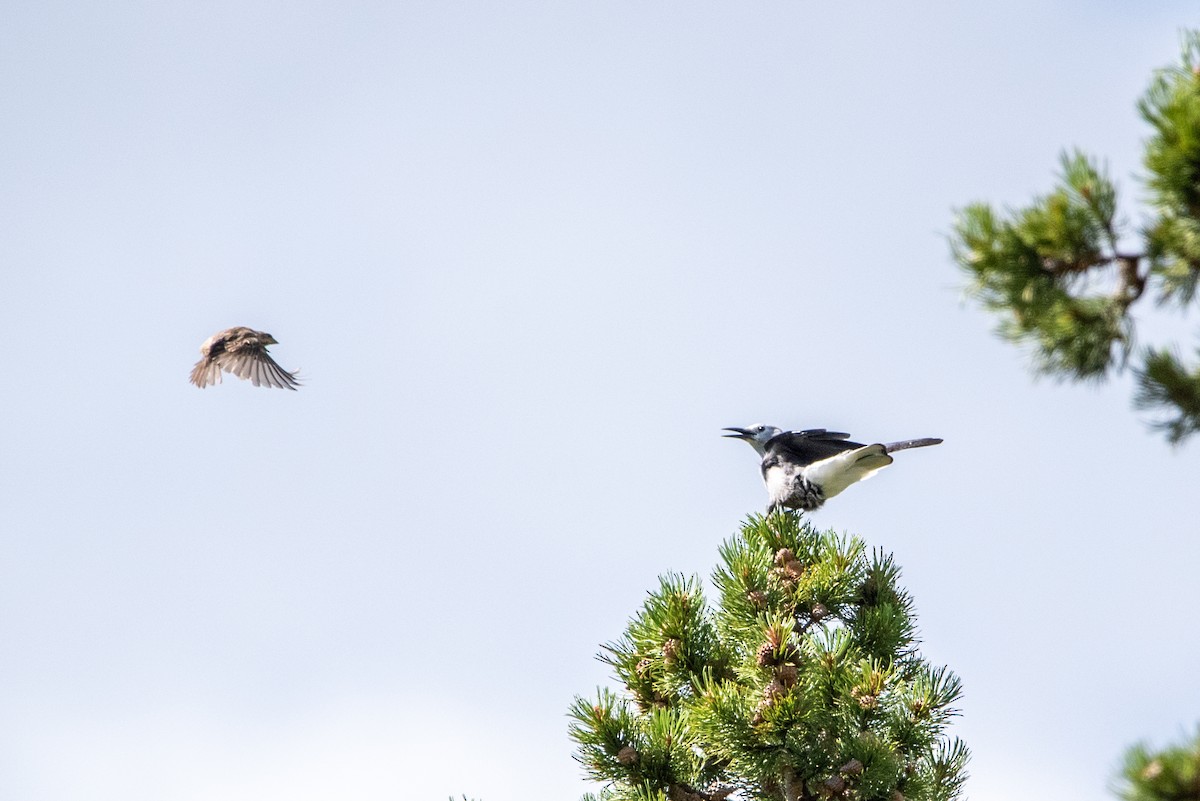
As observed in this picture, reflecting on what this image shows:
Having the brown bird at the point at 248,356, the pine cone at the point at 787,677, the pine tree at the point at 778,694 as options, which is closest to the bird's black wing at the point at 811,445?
the pine tree at the point at 778,694

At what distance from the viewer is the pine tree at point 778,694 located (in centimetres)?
418

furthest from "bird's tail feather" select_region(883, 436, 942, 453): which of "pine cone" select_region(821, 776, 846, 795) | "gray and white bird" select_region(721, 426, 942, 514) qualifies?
"pine cone" select_region(821, 776, 846, 795)

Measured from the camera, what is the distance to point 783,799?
4.25 meters

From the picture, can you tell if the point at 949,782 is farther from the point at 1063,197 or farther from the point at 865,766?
the point at 1063,197

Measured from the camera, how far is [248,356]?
1080cm

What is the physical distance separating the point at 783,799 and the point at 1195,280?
2.43m

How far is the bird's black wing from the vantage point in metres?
8.18

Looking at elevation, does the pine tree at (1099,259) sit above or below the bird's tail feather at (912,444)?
below

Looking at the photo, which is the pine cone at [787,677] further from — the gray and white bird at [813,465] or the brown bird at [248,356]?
the brown bird at [248,356]

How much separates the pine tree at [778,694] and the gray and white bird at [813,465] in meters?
3.17

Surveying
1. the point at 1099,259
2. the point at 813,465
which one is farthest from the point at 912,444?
the point at 1099,259

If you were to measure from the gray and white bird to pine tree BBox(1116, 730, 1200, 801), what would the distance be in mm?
5548

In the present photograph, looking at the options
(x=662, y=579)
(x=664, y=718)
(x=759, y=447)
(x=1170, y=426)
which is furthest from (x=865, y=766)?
(x=759, y=447)

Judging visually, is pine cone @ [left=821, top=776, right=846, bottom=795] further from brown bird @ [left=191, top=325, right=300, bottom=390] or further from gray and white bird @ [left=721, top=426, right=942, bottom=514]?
brown bird @ [left=191, top=325, right=300, bottom=390]
